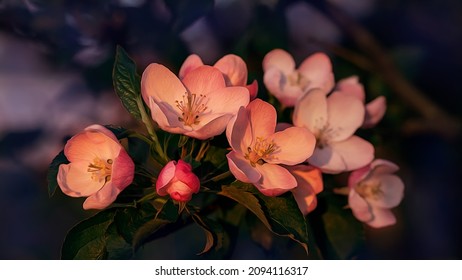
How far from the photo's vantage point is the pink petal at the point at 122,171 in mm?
931

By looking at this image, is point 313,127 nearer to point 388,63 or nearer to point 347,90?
point 347,90

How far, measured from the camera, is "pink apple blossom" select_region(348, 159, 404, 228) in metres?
1.15

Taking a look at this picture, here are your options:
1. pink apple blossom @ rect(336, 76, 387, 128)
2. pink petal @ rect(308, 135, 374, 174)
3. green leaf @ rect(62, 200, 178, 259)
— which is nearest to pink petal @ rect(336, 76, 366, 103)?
pink apple blossom @ rect(336, 76, 387, 128)

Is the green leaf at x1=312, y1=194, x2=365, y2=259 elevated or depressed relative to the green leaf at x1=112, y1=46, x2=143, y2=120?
depressed

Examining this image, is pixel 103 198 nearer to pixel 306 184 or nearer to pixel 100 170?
pixel 100 170

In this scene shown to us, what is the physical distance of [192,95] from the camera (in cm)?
102

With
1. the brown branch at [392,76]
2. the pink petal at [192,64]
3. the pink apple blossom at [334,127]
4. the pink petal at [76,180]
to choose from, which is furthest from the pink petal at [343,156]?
the brown branch at [392,76]

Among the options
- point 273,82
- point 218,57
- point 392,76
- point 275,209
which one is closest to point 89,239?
point 275,209

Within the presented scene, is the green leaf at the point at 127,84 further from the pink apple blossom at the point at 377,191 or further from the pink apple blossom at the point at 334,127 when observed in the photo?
the pink apple blossom at the point at 377,191

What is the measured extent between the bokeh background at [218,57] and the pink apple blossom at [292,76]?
3.4 inches

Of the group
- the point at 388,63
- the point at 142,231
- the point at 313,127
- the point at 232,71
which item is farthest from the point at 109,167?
the point at 388,63

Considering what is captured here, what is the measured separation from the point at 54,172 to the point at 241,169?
0.25m

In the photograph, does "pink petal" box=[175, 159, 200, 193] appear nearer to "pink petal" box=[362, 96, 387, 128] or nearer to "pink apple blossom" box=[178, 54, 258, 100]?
"pink apple blossom" box=[178, 54, 258, 100]

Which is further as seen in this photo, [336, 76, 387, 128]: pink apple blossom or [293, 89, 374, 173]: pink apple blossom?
[336, 76, 387, 128]: pink apple blossom
